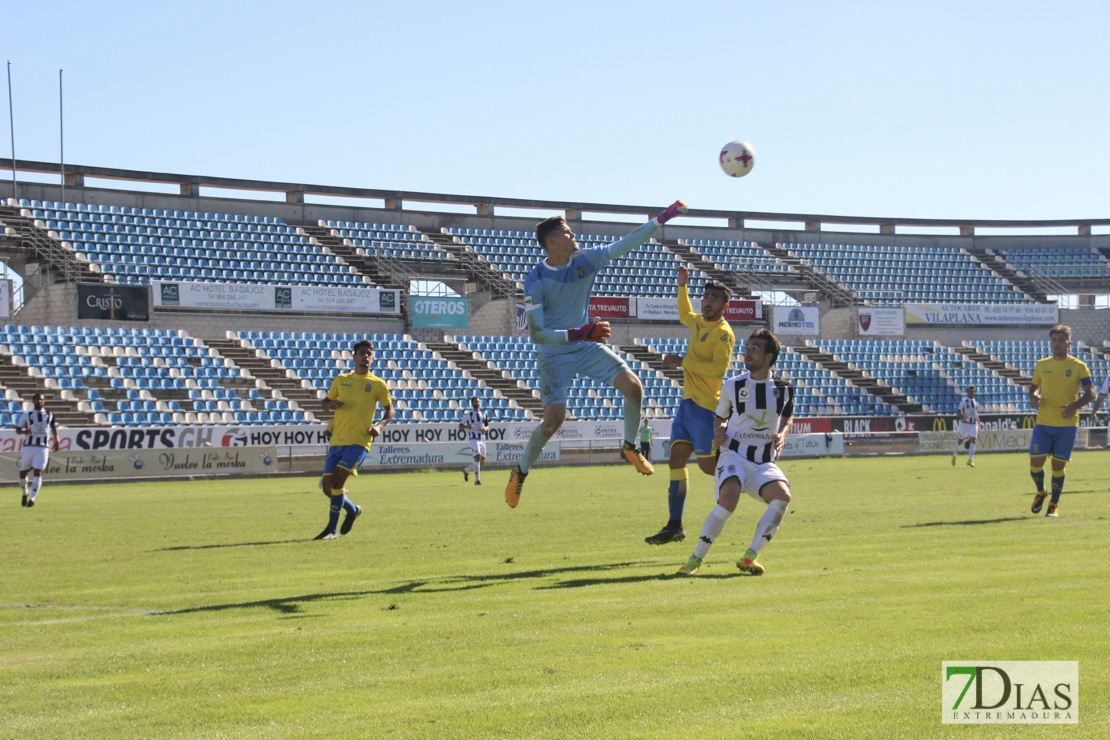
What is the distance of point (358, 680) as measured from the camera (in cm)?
503

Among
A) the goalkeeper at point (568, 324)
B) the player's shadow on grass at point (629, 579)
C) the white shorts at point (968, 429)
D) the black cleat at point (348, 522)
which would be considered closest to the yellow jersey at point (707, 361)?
the goalkeeper at point (568, 324)

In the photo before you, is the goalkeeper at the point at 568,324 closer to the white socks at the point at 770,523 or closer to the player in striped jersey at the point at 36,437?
the white socks at the point at 770,523

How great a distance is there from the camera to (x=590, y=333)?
9133 millimetres

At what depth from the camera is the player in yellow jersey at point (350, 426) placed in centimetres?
1252

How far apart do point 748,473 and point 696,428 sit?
67.0 inches

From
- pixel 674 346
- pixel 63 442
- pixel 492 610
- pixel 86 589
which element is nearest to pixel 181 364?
pixel 63 442

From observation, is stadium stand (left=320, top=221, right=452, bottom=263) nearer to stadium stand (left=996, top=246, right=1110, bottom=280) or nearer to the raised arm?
stadium stand (left=996, top=246, right=1110, bottom=280)

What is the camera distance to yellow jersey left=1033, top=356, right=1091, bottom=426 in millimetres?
13727

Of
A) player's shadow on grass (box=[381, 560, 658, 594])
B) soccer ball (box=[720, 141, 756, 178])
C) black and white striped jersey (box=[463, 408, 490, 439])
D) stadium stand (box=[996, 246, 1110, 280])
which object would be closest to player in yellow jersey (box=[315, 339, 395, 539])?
player's shadow on grass (box=[381, 560, 658, 594])

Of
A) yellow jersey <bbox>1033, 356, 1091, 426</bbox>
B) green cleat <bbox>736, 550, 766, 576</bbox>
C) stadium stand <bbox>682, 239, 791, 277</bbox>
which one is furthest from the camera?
stadium stand <bbox>682, 239, 791, 277</bbox>

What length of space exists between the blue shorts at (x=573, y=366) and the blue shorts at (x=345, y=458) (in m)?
3.70

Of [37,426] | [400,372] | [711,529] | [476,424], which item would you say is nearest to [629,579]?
[711,529]

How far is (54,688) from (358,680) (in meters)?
1.44

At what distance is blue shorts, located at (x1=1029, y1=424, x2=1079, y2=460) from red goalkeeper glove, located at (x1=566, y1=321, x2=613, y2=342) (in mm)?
7626
